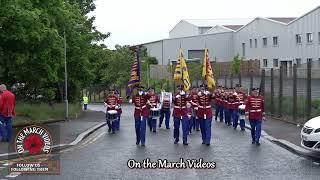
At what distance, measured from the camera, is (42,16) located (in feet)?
73.5

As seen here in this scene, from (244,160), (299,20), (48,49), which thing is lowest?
(244,160)

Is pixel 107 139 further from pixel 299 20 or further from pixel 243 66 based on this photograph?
pixel 299 20

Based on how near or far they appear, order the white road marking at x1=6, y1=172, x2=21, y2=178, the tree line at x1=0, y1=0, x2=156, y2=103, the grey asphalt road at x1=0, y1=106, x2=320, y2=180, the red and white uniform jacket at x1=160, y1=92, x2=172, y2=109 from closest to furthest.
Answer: the white road marking at x1=6, y1=172, x2=21, y2=178 < the grey asphalt road at x1=0, y1=106, x2=320, y2=180 < the tree line at x1=0, y1=0, x2=156, y2=103 < the red and white uniform jacket at x1=160, y1=92, x2=172, y2=109

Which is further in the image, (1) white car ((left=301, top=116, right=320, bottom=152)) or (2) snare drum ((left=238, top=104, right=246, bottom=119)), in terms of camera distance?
(2) snare drum ((left=238, top=104, right=246, bottom=119))

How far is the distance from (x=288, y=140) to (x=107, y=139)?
605 centimetres

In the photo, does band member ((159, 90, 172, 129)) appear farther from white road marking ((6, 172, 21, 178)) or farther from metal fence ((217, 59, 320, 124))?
white road marking ((6, 172, 21, 178))

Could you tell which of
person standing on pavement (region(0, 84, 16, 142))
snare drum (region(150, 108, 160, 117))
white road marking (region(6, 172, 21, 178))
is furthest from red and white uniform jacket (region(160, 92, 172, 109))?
white road marking (region(6, 172, 21, 178))

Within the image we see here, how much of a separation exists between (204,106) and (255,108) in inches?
59.7

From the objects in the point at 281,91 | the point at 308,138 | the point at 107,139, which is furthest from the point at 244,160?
the point at 281,91

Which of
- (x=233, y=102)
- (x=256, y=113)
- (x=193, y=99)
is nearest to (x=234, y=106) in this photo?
(x=233, y=102)

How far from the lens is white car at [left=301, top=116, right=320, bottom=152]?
1363 centimetres

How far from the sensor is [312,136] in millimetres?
13742

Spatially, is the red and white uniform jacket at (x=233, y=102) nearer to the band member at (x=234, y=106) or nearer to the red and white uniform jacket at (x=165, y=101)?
the band member at (x=234, y=106)

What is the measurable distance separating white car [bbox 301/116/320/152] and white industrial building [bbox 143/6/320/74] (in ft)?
106
